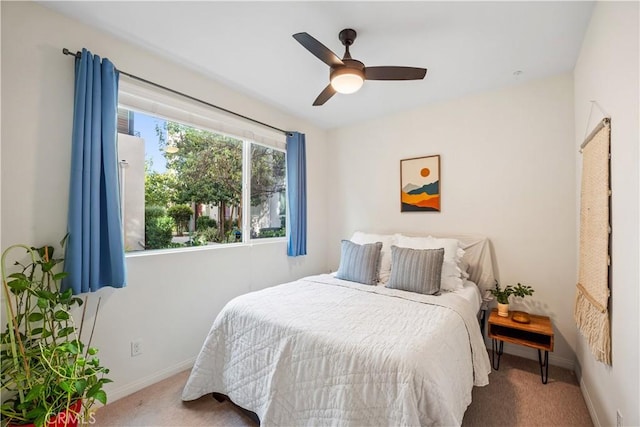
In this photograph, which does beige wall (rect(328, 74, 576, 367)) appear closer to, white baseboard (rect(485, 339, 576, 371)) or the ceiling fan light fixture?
white baseboard (rect(485, 339, 576, 371))

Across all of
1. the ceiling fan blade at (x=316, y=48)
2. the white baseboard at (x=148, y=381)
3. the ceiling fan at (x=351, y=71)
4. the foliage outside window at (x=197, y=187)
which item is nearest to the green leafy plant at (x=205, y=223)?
the foliage outside window at (x=197, y=187)

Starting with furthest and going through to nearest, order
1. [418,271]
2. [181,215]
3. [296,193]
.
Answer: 1. [296,193]
2. [181,215]
3. [418,271]

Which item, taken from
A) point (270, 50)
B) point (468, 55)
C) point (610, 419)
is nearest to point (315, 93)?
point (270, 50)

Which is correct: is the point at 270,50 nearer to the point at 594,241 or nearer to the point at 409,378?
the point at 409,378

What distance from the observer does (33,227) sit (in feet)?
5.54

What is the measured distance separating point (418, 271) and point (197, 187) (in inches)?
83.8

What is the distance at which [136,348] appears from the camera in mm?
2139

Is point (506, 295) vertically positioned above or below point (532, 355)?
above

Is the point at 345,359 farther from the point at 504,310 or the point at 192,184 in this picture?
the point at 192,184

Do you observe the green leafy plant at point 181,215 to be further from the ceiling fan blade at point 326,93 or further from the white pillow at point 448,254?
the white pillow at point 448,254

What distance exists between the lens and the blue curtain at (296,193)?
3393 millimetres

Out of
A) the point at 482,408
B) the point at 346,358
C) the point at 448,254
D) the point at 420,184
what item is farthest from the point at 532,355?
the point at 346,358

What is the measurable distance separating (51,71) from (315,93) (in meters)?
1.98

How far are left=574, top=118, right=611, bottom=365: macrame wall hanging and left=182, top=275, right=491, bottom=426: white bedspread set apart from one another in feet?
2.02
